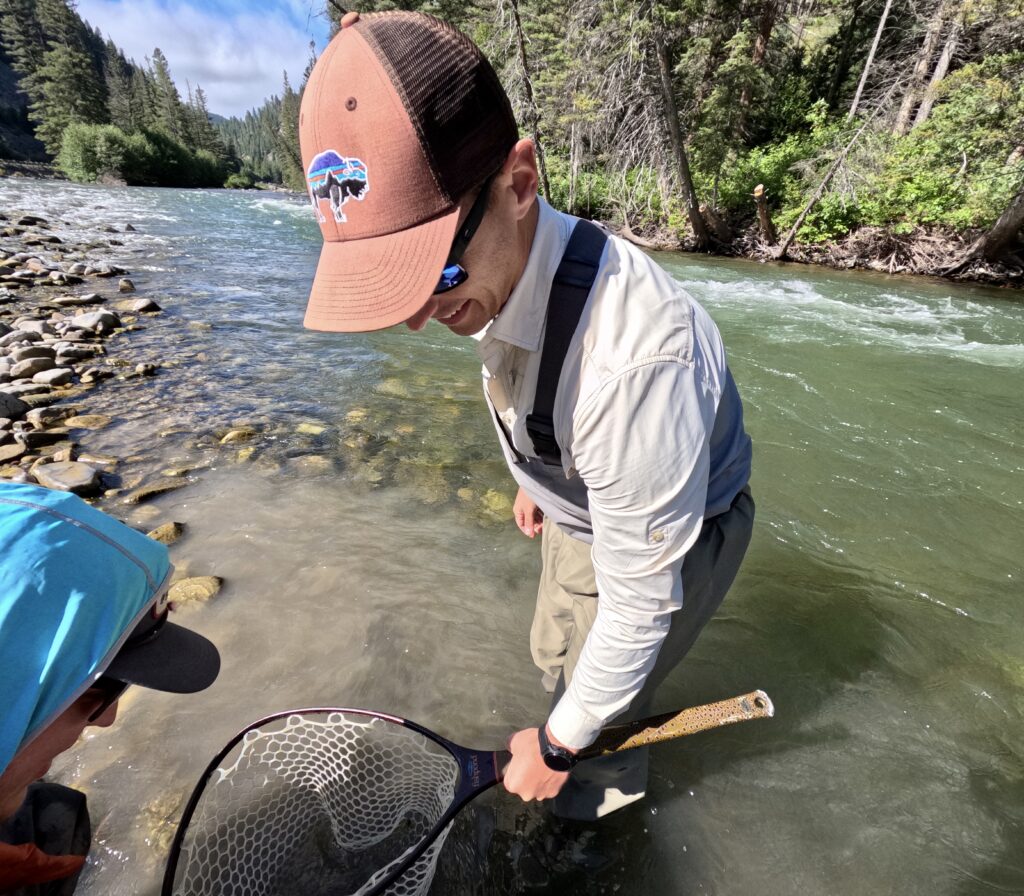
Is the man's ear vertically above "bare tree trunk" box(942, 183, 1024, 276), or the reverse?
"bare tree trunk" box(942, 183, 1024, 276)

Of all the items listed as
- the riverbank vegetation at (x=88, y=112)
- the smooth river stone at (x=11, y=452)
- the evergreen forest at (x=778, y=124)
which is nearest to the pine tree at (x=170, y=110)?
the riverbank vegetation at (x=88, y=112)

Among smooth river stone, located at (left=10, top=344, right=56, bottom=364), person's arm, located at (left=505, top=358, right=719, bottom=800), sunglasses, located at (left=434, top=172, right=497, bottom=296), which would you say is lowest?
smooth river stone, located at (left=10, top=344, right=56, bottom=364)

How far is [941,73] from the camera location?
14.7 m

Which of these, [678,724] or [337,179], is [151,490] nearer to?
[337,179]

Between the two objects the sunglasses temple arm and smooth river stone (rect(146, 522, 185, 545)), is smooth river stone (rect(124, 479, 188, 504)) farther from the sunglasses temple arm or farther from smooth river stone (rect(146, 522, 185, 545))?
the sunglasses temple arm

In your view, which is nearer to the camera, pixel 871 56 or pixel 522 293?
pixel 522 293

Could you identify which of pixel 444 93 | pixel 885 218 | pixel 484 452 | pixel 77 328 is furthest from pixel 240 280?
pixel 885 218

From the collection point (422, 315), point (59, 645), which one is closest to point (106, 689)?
point (59, 645)

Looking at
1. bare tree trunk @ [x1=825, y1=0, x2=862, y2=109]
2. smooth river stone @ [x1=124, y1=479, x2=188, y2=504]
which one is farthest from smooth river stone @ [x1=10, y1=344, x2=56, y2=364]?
bare tree trunk @ [x1=825, y1=0, x2=862, y2=109]

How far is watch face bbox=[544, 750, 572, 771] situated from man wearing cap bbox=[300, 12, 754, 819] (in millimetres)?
177

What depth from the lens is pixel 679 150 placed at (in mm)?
14078

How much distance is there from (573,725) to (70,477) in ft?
12.4

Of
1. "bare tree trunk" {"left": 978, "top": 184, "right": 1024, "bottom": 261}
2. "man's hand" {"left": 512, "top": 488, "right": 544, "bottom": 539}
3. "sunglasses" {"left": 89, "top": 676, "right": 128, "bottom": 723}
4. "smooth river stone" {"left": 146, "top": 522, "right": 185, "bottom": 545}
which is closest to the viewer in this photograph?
"sunglasses" {"left": 89, "top": 676, "right": 128, "bottom": 723}

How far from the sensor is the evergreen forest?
1187 centimetres
